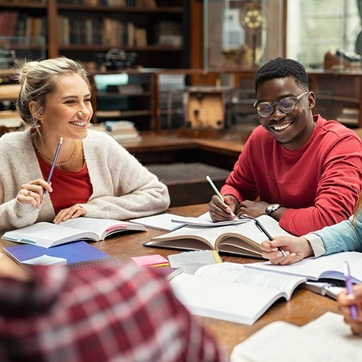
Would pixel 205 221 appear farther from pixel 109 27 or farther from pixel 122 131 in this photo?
pixel 109 27

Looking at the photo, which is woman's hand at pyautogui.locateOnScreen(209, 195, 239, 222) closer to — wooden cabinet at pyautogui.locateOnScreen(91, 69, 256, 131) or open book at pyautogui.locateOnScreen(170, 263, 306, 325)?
open book at pyautogui.locateOnScreen(170, 263, 306, 325)

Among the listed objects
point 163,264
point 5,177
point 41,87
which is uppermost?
point 41,87

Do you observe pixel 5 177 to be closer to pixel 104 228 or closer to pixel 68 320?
pixel 104 228

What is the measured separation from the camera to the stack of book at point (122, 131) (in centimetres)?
438

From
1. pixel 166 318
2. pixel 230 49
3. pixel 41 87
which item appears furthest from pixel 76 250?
pixel 230 49

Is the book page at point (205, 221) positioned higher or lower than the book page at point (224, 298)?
higher

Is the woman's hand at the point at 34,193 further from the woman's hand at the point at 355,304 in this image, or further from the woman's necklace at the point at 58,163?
the woman's hand at the point at 355,304

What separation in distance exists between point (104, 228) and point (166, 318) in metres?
1.33

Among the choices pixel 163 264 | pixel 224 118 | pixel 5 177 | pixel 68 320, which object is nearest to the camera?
pixel 68 320

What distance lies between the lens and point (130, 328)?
69cm

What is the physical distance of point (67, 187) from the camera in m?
2.36

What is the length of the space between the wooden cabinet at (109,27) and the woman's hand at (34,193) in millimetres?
4336

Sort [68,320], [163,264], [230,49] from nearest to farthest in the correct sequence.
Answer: [68,320] < [163,264] < [230,49]

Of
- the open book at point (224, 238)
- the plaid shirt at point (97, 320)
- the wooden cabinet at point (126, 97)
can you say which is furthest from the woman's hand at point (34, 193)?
the wooden cabinet at point (126, 97)
